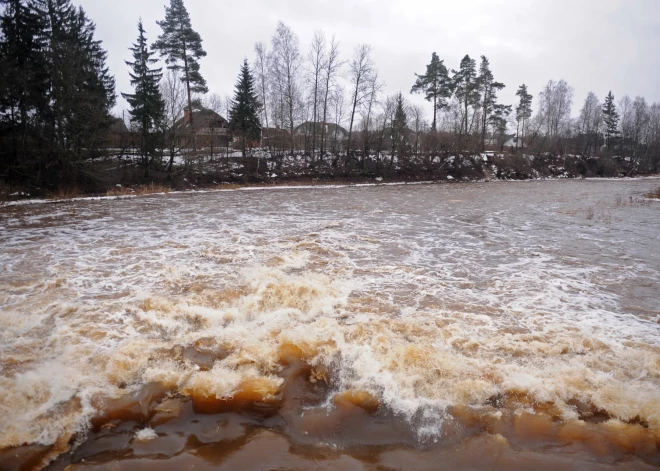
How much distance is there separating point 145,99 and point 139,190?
815 cm

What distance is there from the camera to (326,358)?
16.5 feet

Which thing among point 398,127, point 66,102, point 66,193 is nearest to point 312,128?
point 398,127

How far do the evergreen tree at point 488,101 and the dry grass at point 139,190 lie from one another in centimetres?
4305

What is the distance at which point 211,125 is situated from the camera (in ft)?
117

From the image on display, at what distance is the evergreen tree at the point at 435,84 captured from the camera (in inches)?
1906

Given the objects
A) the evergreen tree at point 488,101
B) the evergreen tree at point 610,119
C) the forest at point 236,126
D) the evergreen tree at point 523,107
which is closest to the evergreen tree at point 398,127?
the forest at point 236,126

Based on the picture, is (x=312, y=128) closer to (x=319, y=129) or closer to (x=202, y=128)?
(x=319, y=129)

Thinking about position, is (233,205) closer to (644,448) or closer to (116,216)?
(116,216)

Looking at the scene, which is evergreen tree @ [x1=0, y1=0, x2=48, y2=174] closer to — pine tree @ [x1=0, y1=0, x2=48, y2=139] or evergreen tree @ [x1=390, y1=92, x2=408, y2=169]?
pine tree @ [x1=0, y1=0, x2=48, y2=139]

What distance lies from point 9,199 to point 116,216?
9.28 metres

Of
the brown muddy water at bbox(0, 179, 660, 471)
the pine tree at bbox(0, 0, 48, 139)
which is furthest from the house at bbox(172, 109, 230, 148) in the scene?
the brown muddy water at bbox(0, 179, 660, 471)

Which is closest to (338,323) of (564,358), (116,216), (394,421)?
(394,421)

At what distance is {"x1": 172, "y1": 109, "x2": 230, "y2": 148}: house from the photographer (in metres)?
31.0

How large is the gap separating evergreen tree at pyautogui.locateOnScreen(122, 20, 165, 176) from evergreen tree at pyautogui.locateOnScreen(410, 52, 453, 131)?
34.2 m
